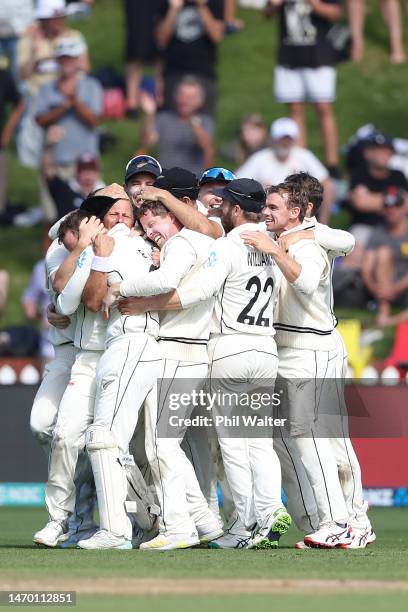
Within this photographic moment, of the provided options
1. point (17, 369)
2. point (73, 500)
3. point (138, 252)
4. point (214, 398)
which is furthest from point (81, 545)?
point (17, 369)

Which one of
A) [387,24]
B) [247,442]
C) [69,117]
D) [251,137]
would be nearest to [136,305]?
[247,442]

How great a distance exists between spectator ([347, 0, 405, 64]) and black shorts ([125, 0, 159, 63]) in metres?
2.87

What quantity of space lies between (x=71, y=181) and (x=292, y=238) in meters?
7.58

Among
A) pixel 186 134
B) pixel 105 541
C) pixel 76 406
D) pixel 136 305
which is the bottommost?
pixel 105 541

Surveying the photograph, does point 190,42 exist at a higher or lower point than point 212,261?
higher

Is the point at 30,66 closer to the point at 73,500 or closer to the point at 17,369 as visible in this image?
the point at 17,369

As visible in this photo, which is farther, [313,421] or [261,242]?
[313,421]

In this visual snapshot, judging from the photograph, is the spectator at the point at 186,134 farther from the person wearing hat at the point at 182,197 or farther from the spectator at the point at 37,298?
the person wearing hat at the point at 182,197

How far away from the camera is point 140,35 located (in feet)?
58.9

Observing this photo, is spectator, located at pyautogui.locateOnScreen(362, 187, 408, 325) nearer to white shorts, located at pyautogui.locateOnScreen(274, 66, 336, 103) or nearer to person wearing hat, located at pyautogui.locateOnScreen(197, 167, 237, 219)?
white shorts, located at pyautogui.locateOnScreen(274, 66, 336, 103)

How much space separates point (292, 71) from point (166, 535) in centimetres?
963

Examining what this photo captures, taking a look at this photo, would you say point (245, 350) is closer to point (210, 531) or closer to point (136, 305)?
point (136, 305)

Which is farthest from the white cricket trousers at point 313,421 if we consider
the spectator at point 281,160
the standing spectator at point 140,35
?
the standing spectator at point 140,35

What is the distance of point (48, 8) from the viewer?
55.9ft
